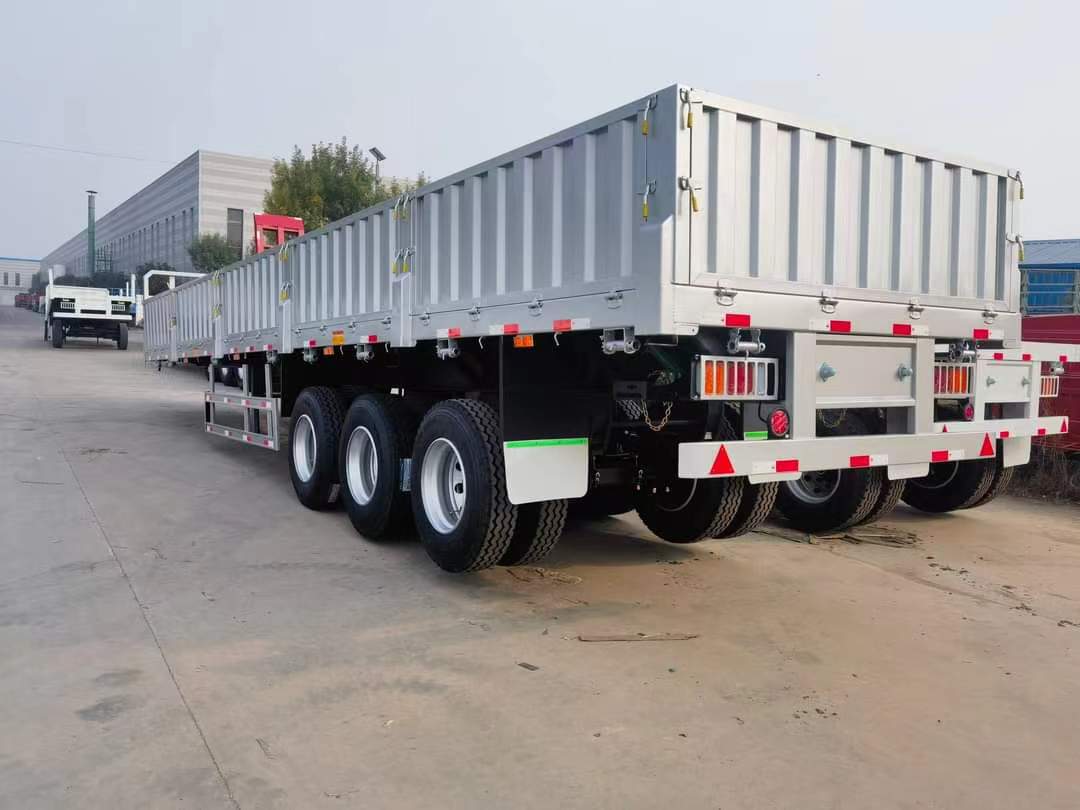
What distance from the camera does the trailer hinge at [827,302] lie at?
16.1 ft

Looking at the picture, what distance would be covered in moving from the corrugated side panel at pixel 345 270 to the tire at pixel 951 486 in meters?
5.19

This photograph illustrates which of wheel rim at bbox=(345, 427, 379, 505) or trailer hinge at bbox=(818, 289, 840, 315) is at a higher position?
trailer hinge at bbox=(818, 289, 840, 315)

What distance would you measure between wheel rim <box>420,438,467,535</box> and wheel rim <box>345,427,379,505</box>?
118 cm

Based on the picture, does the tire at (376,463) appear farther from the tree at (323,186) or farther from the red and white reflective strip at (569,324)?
the tree at (323,186)

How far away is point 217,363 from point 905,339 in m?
9.35

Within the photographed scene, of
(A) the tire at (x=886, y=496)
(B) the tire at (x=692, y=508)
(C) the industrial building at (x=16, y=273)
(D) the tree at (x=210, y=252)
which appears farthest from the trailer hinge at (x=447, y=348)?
(C) the industrial building at (x=16, y=273)

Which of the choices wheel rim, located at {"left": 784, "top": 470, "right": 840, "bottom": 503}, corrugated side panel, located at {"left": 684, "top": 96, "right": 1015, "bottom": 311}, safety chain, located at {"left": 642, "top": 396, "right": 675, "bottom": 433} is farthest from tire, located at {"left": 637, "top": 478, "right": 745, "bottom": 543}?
corrugated side panel, located at {"left": 684, "top": 96, "right": 1015, "bottom": 311}

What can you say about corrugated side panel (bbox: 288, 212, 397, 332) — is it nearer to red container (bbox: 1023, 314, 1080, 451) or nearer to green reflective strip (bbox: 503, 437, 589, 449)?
green reflective strip (bbox: 503, 437, 589, 449)

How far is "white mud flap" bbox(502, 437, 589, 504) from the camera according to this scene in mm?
5211

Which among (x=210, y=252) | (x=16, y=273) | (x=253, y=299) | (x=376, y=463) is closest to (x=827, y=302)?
(x=376, y=463)

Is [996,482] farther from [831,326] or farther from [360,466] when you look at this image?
[360,466]

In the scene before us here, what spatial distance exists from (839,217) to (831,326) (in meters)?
0.66

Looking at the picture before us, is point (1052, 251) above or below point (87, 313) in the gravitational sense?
above

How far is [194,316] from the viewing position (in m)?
12.6
